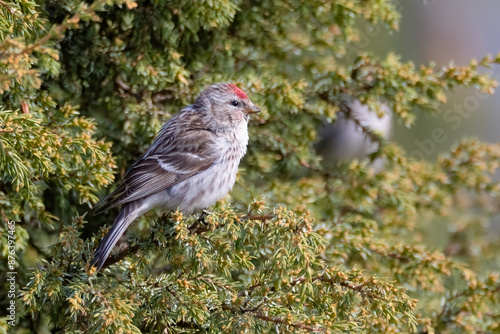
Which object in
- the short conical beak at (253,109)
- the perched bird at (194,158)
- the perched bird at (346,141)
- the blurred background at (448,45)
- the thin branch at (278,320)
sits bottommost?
the blurred background at (448,45)

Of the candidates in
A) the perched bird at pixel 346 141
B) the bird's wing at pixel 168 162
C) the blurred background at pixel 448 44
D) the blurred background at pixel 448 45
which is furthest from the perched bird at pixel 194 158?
the blurred background at pixel 448 44

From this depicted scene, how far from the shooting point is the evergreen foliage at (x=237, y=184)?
6.66 feet

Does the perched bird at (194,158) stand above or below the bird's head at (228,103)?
below

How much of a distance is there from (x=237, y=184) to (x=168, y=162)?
49 cm

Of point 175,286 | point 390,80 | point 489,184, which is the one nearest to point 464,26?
point 489,184

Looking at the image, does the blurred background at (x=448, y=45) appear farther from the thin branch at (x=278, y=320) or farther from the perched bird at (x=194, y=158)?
the thin branch at (x=278, y=320)

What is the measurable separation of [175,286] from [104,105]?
121cm

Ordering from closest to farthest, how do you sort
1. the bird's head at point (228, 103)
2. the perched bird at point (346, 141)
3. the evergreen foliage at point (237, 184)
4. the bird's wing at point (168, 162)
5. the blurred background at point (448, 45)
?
1. the evergreen foliage at point (237, 184)
2. the bird's wing at point (168, 162)
3. the bird's head at point (228, 103)
4. the perched bird at point (346, 141)
5. the blurred background at point (448, 45)

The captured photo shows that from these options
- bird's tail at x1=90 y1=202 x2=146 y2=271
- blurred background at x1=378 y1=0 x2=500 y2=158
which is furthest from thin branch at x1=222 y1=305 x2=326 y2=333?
blurred background at x1=378 y1=0 x2=500 y2=158

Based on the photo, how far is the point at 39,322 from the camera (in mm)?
2592

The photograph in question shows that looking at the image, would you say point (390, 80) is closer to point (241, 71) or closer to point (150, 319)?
point (241, 71)

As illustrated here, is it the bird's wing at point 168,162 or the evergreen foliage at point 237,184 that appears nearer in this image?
the evergreen foliage at point 237,184

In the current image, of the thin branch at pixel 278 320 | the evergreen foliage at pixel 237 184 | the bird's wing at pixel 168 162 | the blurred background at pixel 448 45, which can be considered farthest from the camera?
the blurred background at pixel 448 45

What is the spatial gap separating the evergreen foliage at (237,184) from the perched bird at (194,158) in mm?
89
